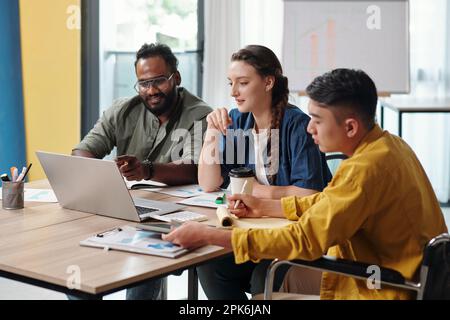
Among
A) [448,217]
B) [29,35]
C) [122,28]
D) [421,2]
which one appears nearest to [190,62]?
[122,28]

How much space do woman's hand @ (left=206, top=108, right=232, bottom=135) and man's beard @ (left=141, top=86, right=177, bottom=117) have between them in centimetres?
44

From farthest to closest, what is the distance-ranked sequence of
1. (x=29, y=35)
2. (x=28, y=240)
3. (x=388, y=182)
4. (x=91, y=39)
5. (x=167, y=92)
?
1. (x=91, y=39)
2. (x=29, y=35)
3. (x=167, y=92)
4. (x=28, y=240)
5. (x=388, y=182)

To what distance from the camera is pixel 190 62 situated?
5.66 metres

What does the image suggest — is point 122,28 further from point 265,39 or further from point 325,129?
point 325,129

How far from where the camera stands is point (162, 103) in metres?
3.26

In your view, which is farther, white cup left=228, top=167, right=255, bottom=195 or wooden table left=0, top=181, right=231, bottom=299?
white cup left=228, top=167, right=255, bottom=195

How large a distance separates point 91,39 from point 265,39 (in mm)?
1244

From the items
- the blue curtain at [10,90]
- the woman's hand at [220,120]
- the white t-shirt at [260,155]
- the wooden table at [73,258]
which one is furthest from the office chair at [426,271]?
the blue curtain at [10,90]

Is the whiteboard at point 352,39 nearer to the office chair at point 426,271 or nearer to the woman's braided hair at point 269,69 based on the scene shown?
the woman's braided hair at point 269,69

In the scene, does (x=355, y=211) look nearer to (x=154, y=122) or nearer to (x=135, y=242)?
(x=135, y=242)

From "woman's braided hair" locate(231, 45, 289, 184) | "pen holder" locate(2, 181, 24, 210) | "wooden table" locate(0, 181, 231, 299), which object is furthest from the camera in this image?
"woman's braided hair" locate(231, 45, 289, 184)

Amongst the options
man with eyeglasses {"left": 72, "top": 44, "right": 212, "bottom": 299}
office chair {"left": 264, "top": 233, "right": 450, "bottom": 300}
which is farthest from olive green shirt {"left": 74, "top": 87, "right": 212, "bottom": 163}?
office chair {"left": 264, "top": 233, "right": 450, "bottom": 300}

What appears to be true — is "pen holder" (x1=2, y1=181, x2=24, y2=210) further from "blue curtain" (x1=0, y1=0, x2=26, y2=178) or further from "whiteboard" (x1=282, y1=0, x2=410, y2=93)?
"whiteboard" (x1=282, y1=0, x2=410, y2=93)

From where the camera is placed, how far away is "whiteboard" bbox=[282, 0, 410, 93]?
5.35 meters
